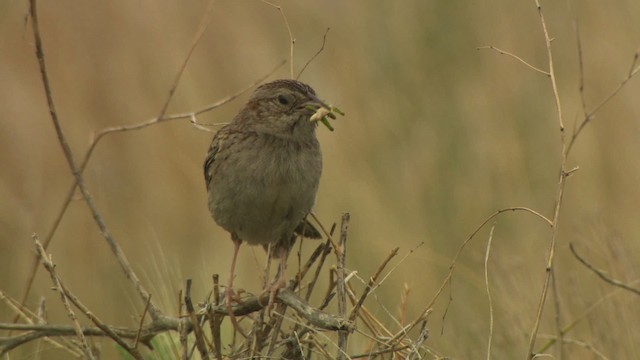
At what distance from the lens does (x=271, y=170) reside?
168 inches

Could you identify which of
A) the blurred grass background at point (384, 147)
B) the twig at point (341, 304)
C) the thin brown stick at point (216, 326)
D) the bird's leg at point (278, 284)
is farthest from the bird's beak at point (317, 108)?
the blurred grass background at point (384, 147)

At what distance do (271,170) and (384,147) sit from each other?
2790 mm

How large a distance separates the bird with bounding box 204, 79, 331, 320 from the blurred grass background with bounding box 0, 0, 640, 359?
1.34 m

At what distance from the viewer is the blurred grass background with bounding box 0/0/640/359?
652 centimetres

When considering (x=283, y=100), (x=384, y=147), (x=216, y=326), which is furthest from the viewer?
(x=384, y=147)

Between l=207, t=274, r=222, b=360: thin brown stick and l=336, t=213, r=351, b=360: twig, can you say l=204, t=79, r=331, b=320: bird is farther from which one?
l=336, t=213, r=351, b=360: twig

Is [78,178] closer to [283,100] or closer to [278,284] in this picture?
[278,284]

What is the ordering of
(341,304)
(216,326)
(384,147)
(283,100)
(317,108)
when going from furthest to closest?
(384,147) → (283,100) → (317,108) → (216,326) → (341,304)

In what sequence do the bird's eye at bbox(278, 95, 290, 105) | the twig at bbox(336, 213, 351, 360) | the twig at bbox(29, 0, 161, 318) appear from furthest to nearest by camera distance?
the bird's eye at bbox(278, 95, 290, 105)
the twig at bbox(29, 0, 161, 318)
the twig at bbox(336, 213, 351, 360)

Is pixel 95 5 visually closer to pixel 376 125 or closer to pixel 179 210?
pixel 179 210

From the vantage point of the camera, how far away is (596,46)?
22.9 feet

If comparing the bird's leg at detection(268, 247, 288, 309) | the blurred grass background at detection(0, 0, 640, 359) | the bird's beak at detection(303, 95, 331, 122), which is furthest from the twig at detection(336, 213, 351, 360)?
the blurred grass background at detection(0, 0, 640, 359)

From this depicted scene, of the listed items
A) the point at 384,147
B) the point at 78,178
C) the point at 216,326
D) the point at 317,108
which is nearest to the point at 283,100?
the point at 317,108

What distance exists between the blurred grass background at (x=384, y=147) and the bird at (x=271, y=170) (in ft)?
4.40
